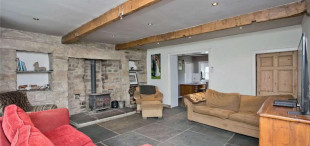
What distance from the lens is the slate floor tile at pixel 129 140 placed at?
2.86m

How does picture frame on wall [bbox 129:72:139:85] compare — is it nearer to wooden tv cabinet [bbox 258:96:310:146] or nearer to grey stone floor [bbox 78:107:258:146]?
grey stone floor [bbox 78:107:258:146]

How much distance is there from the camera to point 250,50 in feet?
13.1

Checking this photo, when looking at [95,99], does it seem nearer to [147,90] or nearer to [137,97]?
[137,97]

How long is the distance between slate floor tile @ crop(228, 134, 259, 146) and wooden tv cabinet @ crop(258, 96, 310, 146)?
1396 millimetres

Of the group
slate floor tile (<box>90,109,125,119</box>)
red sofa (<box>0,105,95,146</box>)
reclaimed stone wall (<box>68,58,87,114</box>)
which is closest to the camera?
red sofa (<box>0,105,95,146</box>)

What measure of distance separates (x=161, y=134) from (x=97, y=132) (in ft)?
4.68

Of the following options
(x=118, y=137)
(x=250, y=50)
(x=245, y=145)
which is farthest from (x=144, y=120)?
(x=250, y=50)

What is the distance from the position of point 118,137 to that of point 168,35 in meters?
2.67

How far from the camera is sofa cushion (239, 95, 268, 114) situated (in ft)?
10.8

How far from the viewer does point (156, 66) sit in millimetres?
6172

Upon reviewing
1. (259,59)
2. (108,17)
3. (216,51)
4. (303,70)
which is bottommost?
(303,70)

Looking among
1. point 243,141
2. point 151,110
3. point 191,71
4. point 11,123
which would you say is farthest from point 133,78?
point 11,123

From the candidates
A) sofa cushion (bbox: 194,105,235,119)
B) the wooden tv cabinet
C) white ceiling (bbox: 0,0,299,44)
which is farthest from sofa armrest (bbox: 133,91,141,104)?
the wooden tv cabinet

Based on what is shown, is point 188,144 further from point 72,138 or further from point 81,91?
point 81,91
